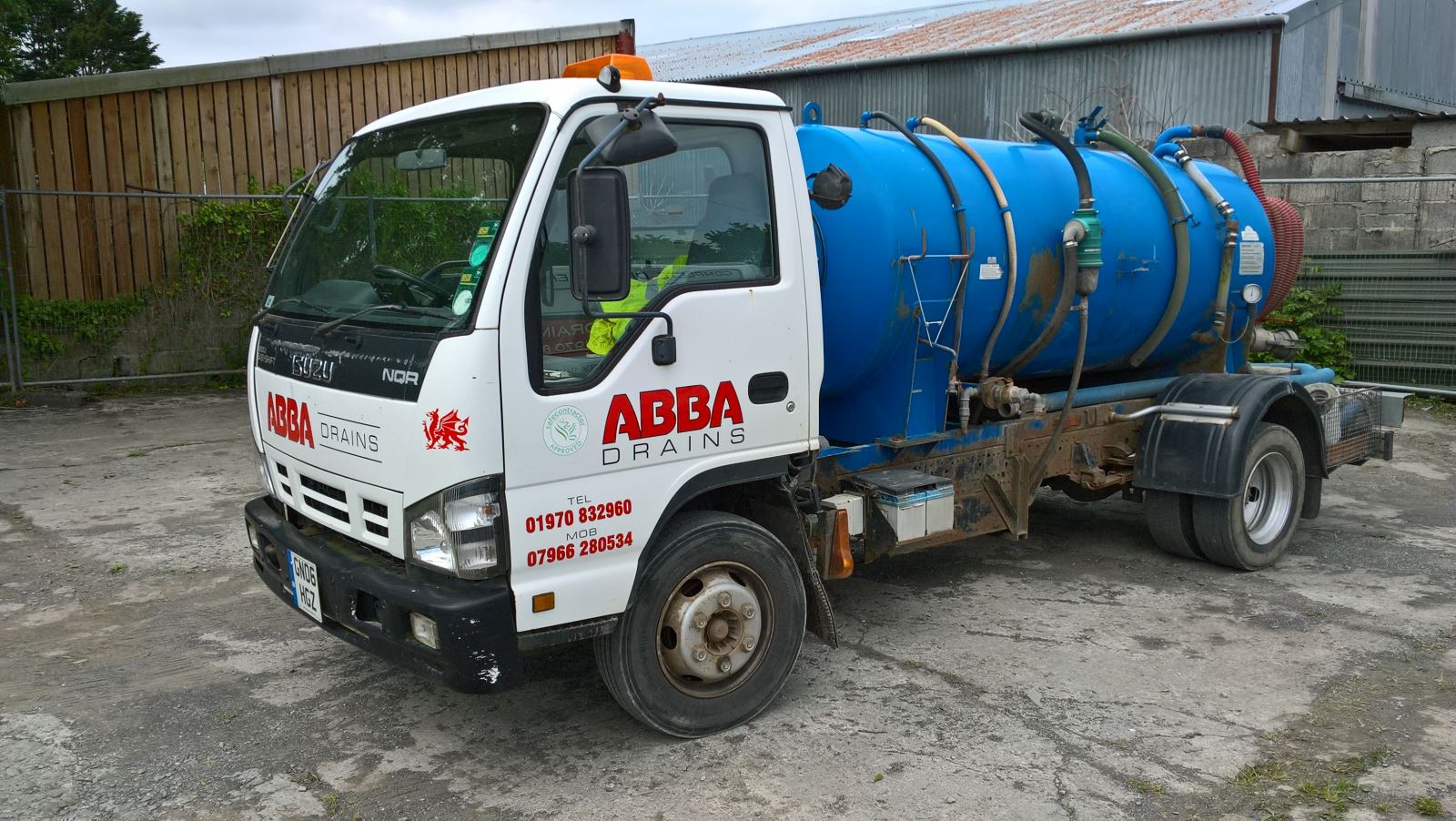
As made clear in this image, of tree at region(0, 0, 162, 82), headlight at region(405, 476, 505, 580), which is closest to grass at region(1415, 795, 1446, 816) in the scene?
headlight at region(405, 476, 505, 580)

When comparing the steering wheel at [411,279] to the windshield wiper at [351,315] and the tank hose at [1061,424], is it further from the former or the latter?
the tank hose at [1061,424]

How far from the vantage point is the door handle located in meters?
4.20

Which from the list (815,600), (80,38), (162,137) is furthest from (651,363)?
(80,38)

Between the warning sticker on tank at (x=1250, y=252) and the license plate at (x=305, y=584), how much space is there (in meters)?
5.33

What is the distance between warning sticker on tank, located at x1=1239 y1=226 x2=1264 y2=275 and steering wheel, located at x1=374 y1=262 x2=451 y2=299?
15.9 ft

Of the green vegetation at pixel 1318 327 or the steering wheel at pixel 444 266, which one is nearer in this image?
the steering wheel at pixel 444 266

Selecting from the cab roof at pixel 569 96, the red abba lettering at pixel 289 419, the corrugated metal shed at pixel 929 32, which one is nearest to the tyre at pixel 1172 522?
the cab roof at pixel 569 96

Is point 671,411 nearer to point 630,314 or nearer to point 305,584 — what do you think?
point 630,314

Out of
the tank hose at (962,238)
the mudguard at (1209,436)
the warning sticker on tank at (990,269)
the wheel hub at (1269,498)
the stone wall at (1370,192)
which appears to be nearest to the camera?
the tank hose at (962,238)

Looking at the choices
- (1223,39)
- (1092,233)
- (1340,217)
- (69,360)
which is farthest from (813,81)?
(1092,233)

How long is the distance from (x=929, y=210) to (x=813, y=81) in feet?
45.0

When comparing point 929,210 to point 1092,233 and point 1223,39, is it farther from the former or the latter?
point 1223,39

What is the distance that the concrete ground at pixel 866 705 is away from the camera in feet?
12.5

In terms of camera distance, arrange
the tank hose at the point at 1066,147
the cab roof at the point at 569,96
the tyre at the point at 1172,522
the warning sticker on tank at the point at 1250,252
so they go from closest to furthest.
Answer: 1. the cab roof at the point at 569,96
2. the tank hose at the point at 1066,147
3. the tyre at the point at 1172,522
4. the warning sticker on tank at the point at 1250,252
